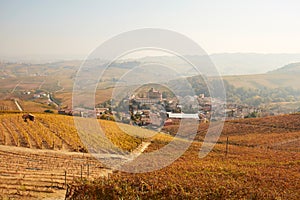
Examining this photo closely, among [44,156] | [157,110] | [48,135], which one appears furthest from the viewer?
[157,110]

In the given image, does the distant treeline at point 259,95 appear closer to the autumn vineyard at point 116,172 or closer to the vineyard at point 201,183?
the autumn vineyard at point 116,172

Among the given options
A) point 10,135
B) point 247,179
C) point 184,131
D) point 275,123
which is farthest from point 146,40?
point 275,123

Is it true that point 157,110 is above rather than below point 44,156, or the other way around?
above

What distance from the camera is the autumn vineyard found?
371 inches

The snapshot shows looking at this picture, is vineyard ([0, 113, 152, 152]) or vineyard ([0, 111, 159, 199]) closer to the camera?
vineyard ([0, 111, 159, 199])

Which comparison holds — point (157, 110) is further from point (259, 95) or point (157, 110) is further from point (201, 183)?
point (259, 95)

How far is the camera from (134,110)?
39.2m

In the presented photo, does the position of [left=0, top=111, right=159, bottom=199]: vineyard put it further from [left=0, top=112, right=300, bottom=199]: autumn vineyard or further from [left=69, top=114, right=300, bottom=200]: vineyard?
[left=69, top=114, right=300, bottom=200]: vineyard

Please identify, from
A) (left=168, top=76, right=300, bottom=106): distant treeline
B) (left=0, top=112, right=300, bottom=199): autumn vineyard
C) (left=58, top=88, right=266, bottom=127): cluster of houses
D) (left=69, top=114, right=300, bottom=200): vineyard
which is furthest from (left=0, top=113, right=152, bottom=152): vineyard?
(left=168, top=76, right=300, bottom=106): distant treeline

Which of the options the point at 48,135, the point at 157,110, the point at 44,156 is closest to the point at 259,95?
the point at 157,110

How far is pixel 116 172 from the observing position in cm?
1534

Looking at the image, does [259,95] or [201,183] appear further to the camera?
[259,95]

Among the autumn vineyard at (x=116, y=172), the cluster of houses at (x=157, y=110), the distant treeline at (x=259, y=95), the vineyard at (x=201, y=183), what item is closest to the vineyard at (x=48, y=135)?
the autumn vineyard at (x=116, y=172)

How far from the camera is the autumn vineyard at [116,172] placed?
9430 millimetres
